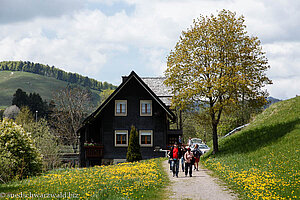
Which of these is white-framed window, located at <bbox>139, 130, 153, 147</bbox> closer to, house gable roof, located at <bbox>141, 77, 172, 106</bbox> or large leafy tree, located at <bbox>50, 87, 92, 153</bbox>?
house gable roof, located at <bbox>141, 77, 172, 106</bbox>

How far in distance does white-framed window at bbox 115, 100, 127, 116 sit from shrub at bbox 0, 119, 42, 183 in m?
16.0

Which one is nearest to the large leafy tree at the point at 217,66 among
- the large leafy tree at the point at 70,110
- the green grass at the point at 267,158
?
the green grass at the point at 267,158

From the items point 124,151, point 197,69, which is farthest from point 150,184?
point 124,151

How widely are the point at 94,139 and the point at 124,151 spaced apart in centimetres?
430

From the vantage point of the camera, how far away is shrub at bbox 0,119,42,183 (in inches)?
962

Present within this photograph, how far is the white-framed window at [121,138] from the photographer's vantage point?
136ft

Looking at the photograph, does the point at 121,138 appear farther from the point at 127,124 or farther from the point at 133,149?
the point at 133,149

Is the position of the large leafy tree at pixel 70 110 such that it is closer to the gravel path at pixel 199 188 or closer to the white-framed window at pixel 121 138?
the white-framed window at pixel 121 138

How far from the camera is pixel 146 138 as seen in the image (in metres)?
41.8

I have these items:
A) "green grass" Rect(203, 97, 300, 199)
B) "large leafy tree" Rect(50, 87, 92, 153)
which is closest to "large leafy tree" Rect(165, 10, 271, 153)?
"green grass" Rect(203, 97, 300, 199)

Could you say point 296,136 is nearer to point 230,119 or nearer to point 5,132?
point 5,132

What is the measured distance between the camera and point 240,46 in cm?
3422

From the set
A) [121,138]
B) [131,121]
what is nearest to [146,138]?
[131,121]

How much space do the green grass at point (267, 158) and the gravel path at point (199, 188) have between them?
667mm
